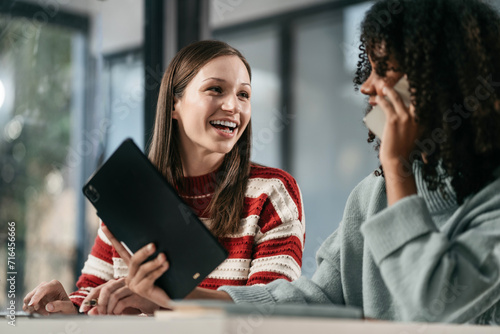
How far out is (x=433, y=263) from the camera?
2.95 ft

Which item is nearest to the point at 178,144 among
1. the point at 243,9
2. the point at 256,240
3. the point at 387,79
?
the point at 256,240

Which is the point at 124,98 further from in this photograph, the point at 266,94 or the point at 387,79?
the point at 387,79

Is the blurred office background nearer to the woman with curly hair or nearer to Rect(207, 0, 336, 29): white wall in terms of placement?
Rect(207, 0, 336, 29): white wall

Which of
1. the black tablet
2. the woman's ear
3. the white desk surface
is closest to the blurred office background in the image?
the woman's ear

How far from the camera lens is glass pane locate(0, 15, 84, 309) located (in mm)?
2621

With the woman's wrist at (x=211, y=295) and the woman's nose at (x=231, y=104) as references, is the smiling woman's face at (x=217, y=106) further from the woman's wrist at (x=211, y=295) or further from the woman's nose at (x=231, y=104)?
the woman's wrist at (x=211, y=295)

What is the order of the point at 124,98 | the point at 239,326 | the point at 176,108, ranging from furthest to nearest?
1. the point at 124,98
2. the point at 176,108
3. the point at 239,326

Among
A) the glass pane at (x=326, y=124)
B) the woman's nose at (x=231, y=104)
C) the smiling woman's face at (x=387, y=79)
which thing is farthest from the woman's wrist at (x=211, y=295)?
the glass pane at (x=326, y=124)

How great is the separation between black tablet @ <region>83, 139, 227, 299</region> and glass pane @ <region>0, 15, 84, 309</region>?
1.66m

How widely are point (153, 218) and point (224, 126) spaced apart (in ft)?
2.09

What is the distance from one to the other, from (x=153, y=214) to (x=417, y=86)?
1.85ft

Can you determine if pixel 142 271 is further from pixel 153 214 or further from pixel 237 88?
pixel 237 88

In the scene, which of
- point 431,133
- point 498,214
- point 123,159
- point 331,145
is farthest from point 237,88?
point 331,145

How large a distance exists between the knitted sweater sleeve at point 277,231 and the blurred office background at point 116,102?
1094mm
